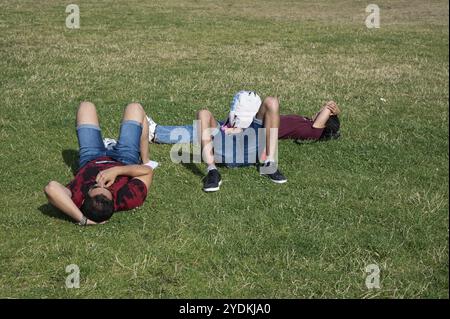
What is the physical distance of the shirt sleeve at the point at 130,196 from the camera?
21.5 feet

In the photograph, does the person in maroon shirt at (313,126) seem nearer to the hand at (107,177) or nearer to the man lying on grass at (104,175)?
the man lying on grass at (104,175)

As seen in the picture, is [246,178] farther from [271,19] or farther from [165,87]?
[271,19]

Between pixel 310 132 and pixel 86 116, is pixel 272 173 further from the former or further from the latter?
pixel 86 116

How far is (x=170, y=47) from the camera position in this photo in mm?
18125

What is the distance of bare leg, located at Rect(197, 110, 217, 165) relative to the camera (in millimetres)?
7759

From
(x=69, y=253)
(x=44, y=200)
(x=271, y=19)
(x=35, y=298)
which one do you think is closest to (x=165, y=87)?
(x=44, y=200)

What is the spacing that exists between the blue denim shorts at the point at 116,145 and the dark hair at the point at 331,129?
10.1ft

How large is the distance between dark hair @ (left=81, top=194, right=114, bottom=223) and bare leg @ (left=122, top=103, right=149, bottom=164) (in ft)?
5.46

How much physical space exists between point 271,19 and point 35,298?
71.7 ft

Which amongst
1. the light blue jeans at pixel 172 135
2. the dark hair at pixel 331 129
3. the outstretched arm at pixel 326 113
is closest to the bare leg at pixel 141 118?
the light blue jeans at pixel 172 135

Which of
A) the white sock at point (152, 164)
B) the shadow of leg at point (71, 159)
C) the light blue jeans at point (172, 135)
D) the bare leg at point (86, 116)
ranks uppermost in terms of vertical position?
the bare leg at point (86, 116)

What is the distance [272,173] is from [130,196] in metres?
2.04
